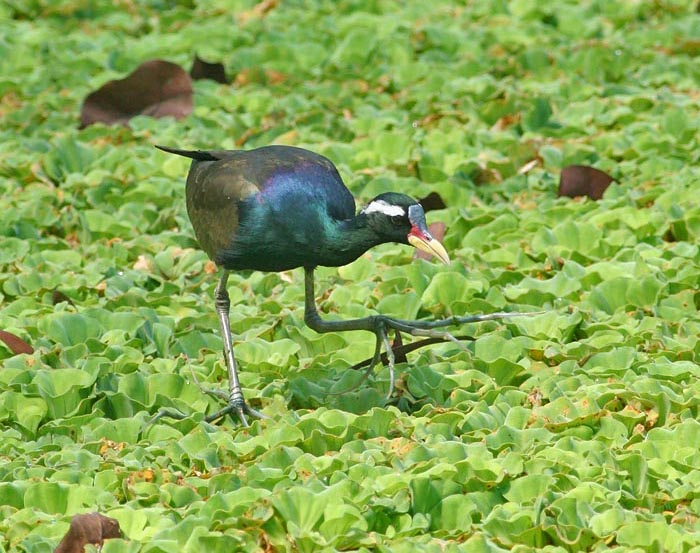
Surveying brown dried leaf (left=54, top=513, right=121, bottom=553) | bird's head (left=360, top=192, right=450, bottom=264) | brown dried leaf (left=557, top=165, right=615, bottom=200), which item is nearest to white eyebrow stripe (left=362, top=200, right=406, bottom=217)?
bird's head (left=360, top=192, right=450, bottom=264)

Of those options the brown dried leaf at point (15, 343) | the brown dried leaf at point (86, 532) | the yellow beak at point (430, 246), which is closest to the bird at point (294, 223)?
the yellow beak at point (430, 246)

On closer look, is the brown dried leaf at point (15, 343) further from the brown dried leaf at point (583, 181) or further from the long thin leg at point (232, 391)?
the brown dried leaf at point (583, 181)

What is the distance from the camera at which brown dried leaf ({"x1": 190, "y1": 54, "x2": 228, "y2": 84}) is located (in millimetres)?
8148

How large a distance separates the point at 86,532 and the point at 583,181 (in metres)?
3.55

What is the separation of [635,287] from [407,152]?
6.35 feet

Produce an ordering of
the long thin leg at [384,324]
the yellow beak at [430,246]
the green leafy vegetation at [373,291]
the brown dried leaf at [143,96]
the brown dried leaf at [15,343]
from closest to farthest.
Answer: the green leafy vegetation at [373,291] → the yellow beak at [430,246] → the long thin leg at [384,324] → the brown dried leaf at [15,343] → the brown dried leaf at [143,96]

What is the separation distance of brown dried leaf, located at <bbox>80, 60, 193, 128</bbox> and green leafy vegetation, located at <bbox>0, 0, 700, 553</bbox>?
0.12m

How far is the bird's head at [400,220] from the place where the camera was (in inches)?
175

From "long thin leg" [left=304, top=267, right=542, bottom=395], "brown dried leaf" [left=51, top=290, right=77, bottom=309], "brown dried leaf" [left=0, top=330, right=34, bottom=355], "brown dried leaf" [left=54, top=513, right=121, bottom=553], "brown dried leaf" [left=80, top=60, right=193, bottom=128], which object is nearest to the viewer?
"brown dried leaf" [left=54, top=513, right=121, bottom=553]

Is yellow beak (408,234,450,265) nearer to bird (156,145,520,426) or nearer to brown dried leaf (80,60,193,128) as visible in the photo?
bird (156,145,520,426)

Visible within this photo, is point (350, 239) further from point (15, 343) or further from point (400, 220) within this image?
point (15, 343)

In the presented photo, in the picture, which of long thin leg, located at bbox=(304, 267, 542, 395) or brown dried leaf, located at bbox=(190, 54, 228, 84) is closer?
long thin leg, located at bbox=(304, 267, 542, 395)

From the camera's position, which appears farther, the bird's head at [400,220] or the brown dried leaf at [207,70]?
the brown dried leaf at [207,70]

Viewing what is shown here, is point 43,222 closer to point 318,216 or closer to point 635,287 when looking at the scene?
point 318,216
